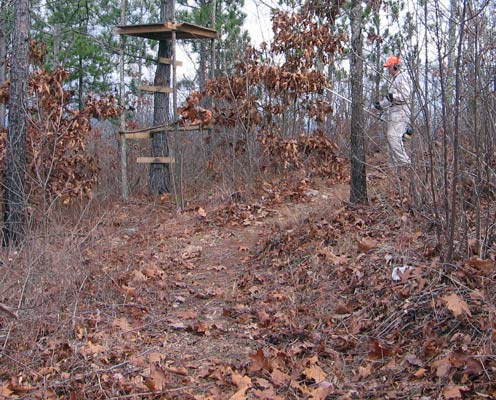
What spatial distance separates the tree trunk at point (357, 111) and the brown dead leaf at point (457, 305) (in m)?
3.20

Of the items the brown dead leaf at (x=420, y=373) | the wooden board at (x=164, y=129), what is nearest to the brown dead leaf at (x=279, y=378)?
the brown dead leaf at (x=420, y=373)

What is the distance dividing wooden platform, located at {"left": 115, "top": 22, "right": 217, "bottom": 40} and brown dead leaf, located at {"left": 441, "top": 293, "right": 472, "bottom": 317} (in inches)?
286

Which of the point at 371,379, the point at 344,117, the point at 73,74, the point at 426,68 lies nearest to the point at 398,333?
the point at 371,379

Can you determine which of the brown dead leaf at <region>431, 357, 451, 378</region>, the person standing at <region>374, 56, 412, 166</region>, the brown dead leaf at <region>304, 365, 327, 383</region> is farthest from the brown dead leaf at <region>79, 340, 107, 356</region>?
the person standing at <region>374, 56, 412, 166</region>

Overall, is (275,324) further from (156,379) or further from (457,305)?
(457,305)

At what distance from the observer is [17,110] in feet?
28.0

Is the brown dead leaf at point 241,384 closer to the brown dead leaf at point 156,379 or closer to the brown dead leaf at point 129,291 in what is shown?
the brown dead leaf at point 156,379

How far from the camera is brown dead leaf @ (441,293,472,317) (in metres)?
4.36

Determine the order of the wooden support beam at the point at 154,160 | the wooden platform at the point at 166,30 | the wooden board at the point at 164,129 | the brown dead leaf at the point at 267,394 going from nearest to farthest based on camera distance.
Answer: the brown dead leaf at the point at 267,394, the wooden platform at the point at 166,30, the wooden board at the point at 164,129, the wooden support beam at the point at 154,160

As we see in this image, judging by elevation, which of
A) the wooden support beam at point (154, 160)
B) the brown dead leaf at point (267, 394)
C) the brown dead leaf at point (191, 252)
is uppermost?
the wooden support beam at point (154, 160)

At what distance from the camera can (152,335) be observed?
17.1ft

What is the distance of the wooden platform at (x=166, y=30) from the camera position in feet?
34.2

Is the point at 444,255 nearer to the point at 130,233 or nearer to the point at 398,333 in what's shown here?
the point at 398,333

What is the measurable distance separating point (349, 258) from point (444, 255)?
4.63 feet
